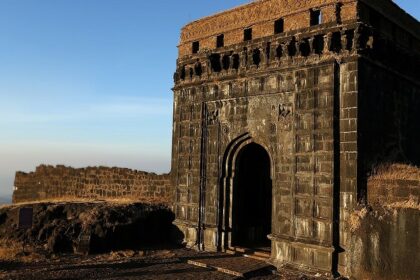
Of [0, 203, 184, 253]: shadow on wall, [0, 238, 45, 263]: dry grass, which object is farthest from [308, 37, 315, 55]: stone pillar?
[0, 238, 45, 263]: dry grass

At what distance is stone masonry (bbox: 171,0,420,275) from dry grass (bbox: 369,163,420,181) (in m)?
0.31

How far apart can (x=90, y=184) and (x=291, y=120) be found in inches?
515

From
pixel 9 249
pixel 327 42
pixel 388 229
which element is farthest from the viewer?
pixel 9 249

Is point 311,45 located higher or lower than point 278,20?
lower

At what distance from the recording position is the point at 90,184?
22.3 m

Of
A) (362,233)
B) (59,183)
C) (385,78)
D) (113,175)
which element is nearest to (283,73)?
(385,78)

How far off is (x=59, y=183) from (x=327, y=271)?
16.9 metres

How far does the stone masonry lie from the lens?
1154 cm

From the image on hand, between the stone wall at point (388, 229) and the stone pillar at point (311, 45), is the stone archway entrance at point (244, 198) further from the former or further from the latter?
the stone wall at point (388, 229)

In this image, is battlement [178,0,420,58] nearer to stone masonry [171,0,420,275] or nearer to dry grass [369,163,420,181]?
stone masonry [171,0,420,275]

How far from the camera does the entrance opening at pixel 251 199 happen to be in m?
14.8

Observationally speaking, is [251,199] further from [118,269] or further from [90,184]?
[90,184]

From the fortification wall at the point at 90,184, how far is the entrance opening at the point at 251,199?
3.78 m

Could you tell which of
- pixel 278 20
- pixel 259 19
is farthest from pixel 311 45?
pixel 259 19
